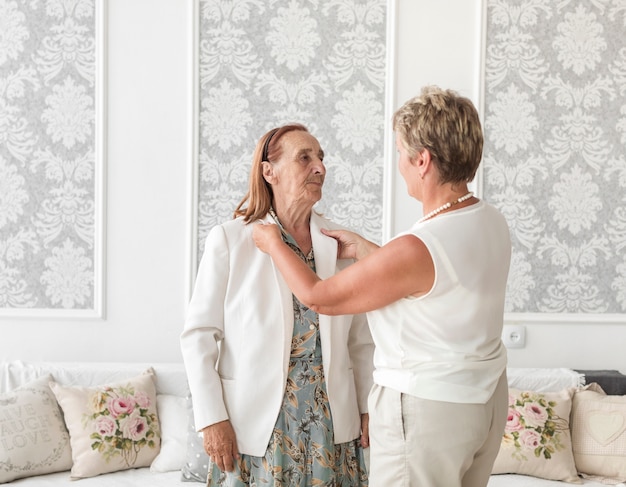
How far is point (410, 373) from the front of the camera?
144 centimetres

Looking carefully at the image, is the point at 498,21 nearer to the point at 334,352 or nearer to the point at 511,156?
the point at 511,156

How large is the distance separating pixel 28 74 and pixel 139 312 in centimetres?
118

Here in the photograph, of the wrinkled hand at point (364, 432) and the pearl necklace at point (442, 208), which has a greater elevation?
the pearl necklace at point (442, 208)

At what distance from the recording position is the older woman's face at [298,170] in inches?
71.1

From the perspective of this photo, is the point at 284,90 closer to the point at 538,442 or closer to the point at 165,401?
the point at 165,401

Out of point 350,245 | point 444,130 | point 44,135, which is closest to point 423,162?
point 444,130

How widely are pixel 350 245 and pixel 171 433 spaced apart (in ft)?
4.82

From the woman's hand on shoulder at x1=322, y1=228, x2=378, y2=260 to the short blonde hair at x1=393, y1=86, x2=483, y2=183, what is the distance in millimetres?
406

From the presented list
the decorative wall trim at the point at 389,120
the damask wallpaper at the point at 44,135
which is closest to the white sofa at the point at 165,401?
the damask wallpaper at the point at 44,135

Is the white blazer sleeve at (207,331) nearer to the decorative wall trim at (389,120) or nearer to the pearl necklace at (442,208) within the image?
the pearl necklace at (442,208)

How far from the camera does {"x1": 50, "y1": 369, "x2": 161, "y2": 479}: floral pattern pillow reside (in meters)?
2.75

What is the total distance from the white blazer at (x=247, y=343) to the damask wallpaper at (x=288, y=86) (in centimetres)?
145

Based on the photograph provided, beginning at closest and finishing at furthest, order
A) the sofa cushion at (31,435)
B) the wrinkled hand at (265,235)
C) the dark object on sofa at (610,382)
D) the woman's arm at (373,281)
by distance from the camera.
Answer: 1. the woman's arm at (373,281)
2. the wrinkled hand at (265,235)
3. the sofa cushion at (31,435)
4. the dark object on sofa at (610,382)

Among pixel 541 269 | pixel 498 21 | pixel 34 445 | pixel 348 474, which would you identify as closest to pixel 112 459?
pixel 34 445
